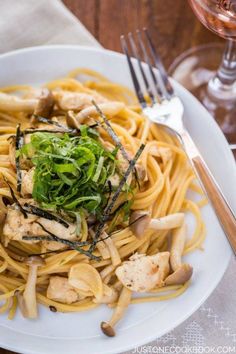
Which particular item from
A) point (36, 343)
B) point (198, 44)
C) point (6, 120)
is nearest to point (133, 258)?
point (36, 343)

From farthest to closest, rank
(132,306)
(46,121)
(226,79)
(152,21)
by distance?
(152,21) < (226,79) < (46,121) < (132,306)

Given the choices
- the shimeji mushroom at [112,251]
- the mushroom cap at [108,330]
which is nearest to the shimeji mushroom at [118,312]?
the mushroom cap at [108,330]

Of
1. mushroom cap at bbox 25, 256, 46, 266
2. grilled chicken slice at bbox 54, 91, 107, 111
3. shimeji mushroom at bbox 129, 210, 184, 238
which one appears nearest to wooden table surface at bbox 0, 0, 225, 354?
grilled chicken slice at bbox 54, 91, 107, 111

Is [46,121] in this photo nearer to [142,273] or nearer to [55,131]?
[55,131]

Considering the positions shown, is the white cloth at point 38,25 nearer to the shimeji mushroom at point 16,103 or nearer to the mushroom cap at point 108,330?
the shimeji mushroom at point 16,103

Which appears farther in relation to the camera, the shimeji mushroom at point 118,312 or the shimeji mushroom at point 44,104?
the shimeji mushroom at point 44,104

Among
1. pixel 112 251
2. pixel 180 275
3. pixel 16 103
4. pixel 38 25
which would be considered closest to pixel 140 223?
pixel 112 251

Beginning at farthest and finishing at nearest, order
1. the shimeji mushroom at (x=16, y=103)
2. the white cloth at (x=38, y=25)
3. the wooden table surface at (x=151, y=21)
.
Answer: the wooden table surface at (x=151, y=21) < the white cloth at (x=38, y=25) < the shimeji mushroom at (x=16, y=103)

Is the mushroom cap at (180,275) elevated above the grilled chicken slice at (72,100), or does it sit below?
below
